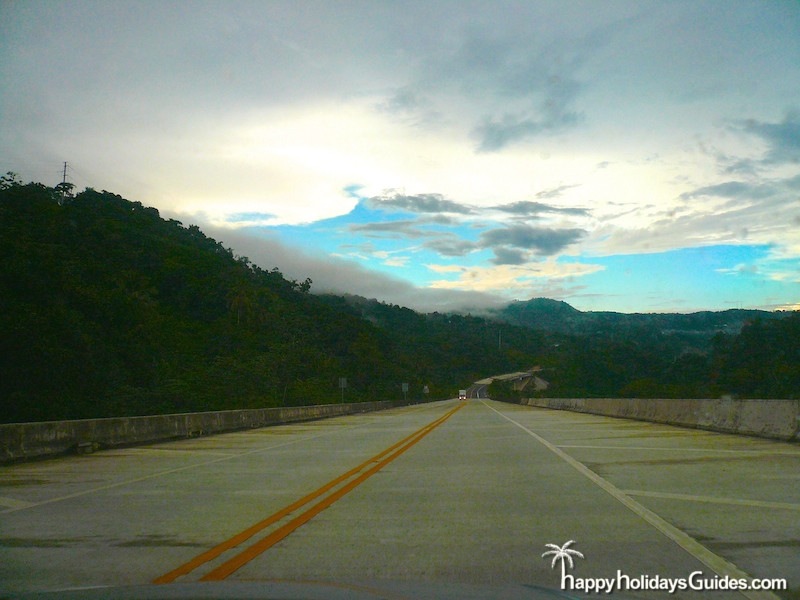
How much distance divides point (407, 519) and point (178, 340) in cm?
8486

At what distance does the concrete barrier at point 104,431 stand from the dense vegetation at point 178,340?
9919mm

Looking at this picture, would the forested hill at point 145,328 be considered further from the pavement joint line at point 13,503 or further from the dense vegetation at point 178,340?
the pavement joint line at point 13,503

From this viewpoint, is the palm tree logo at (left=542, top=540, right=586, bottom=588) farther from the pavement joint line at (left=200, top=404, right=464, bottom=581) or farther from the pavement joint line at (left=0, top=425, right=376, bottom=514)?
the pavement joint line at (left=0, top=425, right=376, bottom=514)

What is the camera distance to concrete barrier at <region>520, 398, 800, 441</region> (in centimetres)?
1741

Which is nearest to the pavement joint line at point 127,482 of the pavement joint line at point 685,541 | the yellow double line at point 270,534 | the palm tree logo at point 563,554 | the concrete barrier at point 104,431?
the yellow double line at point 270,534

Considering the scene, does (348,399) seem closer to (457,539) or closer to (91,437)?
(91,437)

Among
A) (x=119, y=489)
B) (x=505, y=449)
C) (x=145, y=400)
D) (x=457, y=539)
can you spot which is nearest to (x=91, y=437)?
(x=119, y=489)

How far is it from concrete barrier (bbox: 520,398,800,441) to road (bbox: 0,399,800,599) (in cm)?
158

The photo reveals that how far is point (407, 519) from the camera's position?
861 centimetres

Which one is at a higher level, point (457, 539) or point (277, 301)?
point (277, 301)

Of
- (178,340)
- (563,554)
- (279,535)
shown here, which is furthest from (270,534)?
(178,340)

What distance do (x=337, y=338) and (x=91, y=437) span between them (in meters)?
109

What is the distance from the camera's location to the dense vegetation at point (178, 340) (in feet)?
110

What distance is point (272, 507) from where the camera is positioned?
9.52 meters
